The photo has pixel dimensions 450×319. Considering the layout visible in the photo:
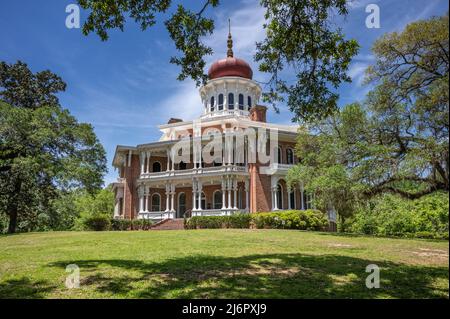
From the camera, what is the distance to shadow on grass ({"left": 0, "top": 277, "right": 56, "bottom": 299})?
21.4ft

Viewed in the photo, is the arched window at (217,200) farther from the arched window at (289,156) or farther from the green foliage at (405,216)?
the green foliage at (405,216)

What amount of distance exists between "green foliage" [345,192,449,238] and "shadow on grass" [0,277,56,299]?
16161mm

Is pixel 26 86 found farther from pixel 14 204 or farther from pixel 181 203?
pixel 181 203

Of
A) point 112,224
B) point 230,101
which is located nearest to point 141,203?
point 112,224

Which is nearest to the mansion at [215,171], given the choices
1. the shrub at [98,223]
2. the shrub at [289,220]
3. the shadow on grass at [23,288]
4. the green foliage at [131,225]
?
the shrub at [289,220]

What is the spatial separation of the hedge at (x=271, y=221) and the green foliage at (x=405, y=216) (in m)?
3.26

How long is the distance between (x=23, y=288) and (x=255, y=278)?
4.63 metres

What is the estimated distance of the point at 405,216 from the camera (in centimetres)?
2444

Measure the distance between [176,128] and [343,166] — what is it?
2414 cm

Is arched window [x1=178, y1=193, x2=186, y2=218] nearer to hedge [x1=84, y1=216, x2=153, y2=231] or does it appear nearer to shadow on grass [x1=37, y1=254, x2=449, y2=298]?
hedge [x1=84, y1=216, x2=153, y2=231]

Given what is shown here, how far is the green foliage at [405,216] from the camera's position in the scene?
19141 mm

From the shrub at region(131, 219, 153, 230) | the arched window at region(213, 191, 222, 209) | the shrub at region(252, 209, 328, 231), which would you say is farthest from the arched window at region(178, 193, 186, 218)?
the shrub at region(252, 209, 328, 231)
